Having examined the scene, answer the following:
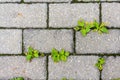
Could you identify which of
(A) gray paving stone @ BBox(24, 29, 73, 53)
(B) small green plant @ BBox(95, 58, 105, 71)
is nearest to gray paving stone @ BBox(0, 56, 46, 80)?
(A) gray paving stone @ BBox(24, 29, 73, 53)

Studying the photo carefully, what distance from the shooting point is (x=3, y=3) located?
2.53 metres

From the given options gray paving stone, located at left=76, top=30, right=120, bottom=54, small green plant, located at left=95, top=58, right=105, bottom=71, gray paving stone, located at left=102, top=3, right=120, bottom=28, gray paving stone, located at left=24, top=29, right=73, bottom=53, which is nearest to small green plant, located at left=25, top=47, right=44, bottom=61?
gray paving stone, located at left=24, top=29, right=73, bottom=53

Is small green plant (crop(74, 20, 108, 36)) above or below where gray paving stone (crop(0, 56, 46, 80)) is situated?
above

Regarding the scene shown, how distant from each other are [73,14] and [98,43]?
342 millimetres

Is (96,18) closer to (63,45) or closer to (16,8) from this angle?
(63,45)

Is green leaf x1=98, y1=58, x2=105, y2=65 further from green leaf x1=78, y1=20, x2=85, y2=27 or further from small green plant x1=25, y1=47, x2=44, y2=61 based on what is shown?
small green plant x1=25, y1=47, x2=44, y2=61

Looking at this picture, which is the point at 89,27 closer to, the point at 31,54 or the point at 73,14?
the point at 73,14

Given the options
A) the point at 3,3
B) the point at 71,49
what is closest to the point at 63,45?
the point at 71,49

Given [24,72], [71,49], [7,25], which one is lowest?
[24,72]

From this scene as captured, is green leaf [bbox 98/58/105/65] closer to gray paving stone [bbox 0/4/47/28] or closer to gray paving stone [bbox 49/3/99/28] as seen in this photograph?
gray paving stone [bbox 49/3/99/28]

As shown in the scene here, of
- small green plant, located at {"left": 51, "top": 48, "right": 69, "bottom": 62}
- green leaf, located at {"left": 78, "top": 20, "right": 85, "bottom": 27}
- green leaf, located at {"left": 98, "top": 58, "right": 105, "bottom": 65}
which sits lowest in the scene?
green leaf, located at {"left": 98, "top": 58, "right": 105, "bottom": 65}

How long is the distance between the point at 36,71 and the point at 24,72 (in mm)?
109

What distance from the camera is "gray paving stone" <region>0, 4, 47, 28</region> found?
2.52 meters

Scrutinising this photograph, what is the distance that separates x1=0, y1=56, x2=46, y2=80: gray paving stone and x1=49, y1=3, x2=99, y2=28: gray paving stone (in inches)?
14.6
